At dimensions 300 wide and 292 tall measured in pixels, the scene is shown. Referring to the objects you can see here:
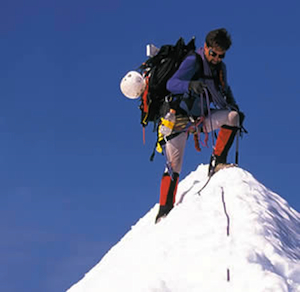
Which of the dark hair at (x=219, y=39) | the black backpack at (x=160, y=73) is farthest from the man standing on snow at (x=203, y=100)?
the black backpack at (x=160, y=73)

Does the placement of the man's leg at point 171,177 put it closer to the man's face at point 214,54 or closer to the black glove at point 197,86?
the black glove at point 197,86

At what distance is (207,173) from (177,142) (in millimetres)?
1327

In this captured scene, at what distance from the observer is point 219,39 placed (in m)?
7.25

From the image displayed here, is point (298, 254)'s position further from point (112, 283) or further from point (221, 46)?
point (221, 46)

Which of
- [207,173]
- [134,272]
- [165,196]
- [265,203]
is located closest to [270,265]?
[134,272]

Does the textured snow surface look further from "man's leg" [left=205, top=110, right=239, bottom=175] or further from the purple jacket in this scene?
the purple jacket

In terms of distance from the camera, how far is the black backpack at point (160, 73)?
7543 millimetres

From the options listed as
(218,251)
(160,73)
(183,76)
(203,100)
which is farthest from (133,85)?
(218,251)

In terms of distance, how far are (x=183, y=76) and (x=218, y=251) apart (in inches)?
123

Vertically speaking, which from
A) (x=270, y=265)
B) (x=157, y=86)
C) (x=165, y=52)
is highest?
(x=165, y=52)

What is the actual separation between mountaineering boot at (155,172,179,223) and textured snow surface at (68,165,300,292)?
808 mm

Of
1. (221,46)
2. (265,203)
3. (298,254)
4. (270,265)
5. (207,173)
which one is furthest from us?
(207,173)

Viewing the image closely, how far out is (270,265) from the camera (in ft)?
15.0

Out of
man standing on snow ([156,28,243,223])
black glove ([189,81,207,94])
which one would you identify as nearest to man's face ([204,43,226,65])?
man standing on snow ([156,28,243,223])
